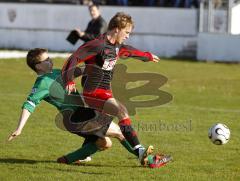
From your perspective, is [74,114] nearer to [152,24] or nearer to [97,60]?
[97,60]

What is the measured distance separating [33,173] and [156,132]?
3.62 meters

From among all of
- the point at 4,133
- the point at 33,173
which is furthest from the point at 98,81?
the point at 4,133

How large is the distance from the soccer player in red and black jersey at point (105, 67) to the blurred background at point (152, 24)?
17.2 m

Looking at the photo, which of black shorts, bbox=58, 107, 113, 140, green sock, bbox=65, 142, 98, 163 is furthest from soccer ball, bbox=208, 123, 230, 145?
green sock, bbox=65, 142, 98, 163

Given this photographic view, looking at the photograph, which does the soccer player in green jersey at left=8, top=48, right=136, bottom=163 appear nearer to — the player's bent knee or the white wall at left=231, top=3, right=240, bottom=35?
the player's bent knee

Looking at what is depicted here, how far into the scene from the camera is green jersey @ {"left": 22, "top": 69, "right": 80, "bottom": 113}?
7836 millimetres

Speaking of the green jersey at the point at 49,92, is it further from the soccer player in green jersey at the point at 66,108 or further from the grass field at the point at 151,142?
the grass field at the point at 151,142

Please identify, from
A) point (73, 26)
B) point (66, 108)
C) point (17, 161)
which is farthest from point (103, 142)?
point (73, 26)

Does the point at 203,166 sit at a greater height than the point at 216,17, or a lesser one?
greater

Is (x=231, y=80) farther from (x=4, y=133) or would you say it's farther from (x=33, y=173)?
(x=33, y=173)

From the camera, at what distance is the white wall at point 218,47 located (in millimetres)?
25023

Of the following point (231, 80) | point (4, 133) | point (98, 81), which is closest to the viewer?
point (98, 81)

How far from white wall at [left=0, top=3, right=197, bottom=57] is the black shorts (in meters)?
18.7

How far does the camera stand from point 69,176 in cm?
776
